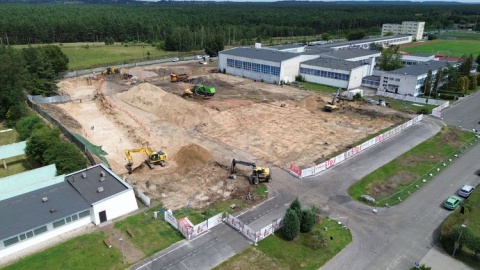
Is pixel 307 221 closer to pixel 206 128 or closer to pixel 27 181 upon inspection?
pixel 27 181

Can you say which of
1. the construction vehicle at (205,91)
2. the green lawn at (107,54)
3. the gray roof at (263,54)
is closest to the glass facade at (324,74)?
the gray roof at (263,54)

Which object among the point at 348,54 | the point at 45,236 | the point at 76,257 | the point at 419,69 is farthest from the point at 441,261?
the point at 348,54

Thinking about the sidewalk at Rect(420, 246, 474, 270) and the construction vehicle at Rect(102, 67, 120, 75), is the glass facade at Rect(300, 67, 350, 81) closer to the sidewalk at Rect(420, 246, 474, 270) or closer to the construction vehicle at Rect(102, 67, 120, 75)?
the construction vehicle at Rect(102, 67, 120, 75)

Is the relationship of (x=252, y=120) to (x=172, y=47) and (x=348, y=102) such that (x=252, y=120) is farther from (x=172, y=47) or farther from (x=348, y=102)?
(x=172, y=47)

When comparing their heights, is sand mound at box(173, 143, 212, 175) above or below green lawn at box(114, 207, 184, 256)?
above

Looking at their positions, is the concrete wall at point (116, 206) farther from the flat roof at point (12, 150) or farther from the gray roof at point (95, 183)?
the flat roof at point (12, 150)

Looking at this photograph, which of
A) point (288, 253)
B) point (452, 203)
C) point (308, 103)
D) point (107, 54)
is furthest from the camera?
point (107, 54)

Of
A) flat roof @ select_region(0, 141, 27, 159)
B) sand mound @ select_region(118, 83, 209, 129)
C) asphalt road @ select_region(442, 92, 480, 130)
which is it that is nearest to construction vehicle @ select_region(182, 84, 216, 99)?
sand mound @ select_region(118, 83, 209, 129)
